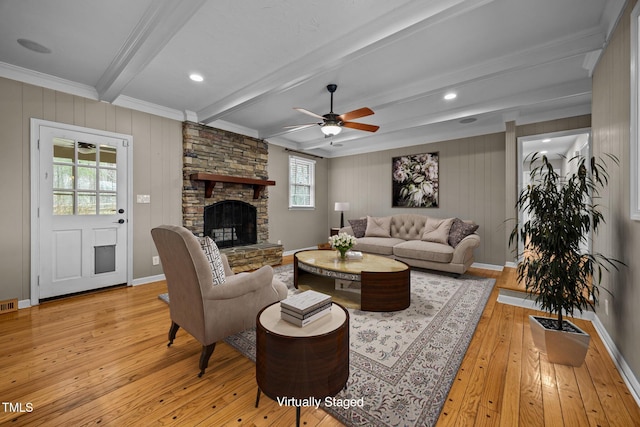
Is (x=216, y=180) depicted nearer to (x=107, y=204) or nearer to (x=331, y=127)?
(x=107, y=204)

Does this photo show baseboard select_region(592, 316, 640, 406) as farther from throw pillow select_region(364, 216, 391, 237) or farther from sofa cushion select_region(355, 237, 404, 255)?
throw pillow select_region(364, 216, 391, 237)

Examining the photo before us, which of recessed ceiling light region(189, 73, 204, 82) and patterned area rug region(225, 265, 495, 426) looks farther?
recessed ceiling light region(189, 73, 204, 82)

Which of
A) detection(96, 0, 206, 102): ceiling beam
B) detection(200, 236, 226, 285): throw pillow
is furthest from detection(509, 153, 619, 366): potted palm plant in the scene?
detection(96, 0, 206, 102): ceiling beam

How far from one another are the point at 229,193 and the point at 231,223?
22.6 inches

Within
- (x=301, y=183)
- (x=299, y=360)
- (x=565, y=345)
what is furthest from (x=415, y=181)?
(x=299, y=360)

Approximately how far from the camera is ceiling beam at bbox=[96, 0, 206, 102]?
1.96 m

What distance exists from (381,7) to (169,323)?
11.1 ft

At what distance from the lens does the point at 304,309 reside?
1489 mm

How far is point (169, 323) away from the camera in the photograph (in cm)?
265

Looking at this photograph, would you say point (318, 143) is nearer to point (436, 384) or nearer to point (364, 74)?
point (364, 74)

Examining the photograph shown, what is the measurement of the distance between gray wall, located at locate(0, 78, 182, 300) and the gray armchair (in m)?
2.35

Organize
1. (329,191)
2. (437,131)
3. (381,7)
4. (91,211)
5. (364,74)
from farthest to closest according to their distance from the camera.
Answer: (329,191) < (437,131) < (91,211) < (364,74) < (381,7)

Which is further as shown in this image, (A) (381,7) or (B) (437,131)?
(B) (437,131)

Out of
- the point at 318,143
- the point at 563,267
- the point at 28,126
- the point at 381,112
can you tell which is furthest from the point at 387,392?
the point at 318,143
